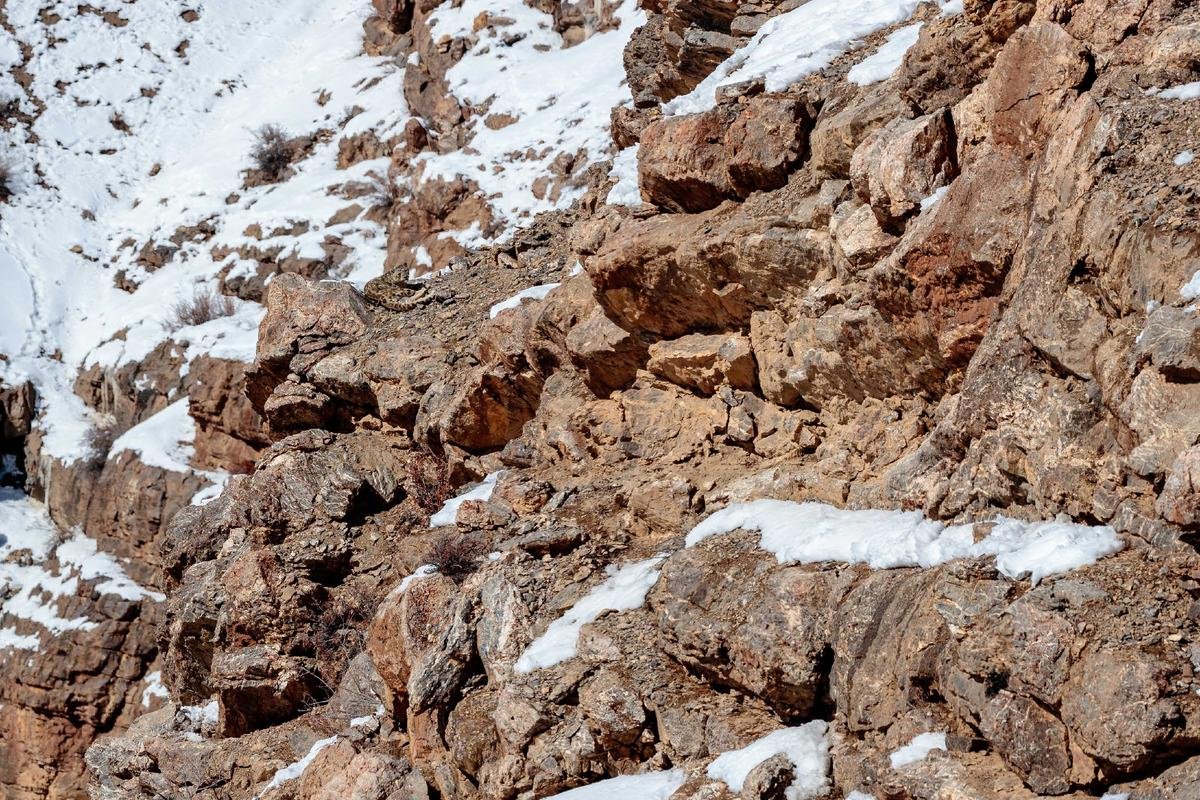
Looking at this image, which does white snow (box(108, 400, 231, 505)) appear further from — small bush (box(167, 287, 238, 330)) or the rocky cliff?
small bush (box(167, 287, 238, 330))

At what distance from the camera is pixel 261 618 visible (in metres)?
12.9

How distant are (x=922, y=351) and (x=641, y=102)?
880 centimetres

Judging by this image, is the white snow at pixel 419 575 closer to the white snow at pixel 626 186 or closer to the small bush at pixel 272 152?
the white snow at pixel 626 186

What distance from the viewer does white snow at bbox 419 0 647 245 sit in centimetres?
2219

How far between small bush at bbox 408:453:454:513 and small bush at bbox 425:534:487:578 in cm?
264

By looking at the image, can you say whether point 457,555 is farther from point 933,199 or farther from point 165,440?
point 165,440

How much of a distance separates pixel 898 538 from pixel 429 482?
879cm

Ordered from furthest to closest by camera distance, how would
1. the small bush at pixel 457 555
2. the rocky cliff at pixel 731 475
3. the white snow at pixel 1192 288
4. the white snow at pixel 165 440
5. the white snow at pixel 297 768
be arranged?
1. the white snow at pixel 165 440
2. the small bush at pixel 457 555
3. the white snow at pixel 297 768
4. the rocky cliff at pixel 731 475
5. the white snow at pixel 1192 288

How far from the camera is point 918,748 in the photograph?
583cm

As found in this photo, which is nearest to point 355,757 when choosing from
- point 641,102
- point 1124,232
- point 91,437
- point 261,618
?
point 261,618

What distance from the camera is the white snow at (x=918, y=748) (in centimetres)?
577

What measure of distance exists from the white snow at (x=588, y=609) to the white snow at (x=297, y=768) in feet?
9.35

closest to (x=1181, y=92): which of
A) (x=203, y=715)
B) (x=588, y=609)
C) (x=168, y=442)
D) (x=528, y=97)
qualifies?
(x=588, y=609)

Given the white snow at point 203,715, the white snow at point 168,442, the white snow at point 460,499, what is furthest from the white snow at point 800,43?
the white snow at point 168,442
